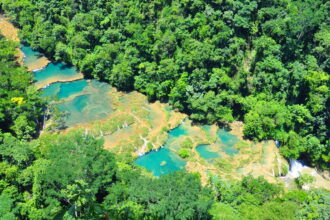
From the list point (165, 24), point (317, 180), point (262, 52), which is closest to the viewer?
point (317, 180)

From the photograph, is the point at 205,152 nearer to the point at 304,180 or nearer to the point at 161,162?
the point at 161,162

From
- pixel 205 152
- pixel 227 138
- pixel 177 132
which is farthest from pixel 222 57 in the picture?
pixel 205 152

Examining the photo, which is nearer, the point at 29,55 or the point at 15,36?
the point at 29,55

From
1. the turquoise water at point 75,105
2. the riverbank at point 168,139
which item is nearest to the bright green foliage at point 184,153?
the riverbank at point 168,139

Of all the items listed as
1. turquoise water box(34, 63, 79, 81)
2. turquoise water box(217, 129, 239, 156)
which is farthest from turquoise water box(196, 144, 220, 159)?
turquoise water box(34, 63, 79, 81)

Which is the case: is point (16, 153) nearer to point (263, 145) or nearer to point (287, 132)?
point (263, 145)

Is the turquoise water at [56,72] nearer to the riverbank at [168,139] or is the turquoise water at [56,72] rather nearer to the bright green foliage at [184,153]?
the riverbank at [168,139]

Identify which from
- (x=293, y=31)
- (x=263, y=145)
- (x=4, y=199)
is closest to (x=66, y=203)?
(x=4, y=199)
